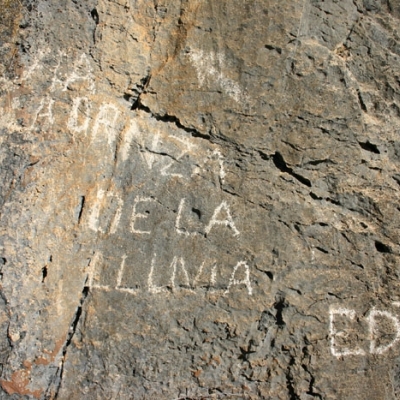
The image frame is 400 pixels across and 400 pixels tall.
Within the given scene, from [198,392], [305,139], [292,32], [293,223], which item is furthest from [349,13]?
[198,392]

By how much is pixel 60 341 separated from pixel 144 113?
1033 mm

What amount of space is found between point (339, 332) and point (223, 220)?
2.20 ft

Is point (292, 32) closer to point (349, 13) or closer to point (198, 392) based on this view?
point (349, 13)

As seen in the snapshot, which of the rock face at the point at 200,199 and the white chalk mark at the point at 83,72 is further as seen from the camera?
the white chalk mark at the point at 83,72

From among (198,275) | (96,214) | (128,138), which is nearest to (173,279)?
(198,275)

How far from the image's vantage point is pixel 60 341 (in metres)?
1.98

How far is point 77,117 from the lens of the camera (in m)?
2.12

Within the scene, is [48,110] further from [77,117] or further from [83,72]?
[83,72]

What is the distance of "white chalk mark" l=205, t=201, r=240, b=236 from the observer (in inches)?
80.8

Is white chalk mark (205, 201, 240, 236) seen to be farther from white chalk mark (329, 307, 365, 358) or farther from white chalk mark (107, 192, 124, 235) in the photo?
white chalk mark (329, 307, 365, 358)

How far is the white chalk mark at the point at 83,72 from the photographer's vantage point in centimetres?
214

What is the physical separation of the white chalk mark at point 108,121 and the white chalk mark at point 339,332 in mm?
1199

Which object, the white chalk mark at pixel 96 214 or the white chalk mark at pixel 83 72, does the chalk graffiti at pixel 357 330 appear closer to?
the white chalk mark at pixel 96 214

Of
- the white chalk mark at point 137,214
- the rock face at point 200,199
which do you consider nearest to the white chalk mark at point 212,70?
the rock face at point 200,199
